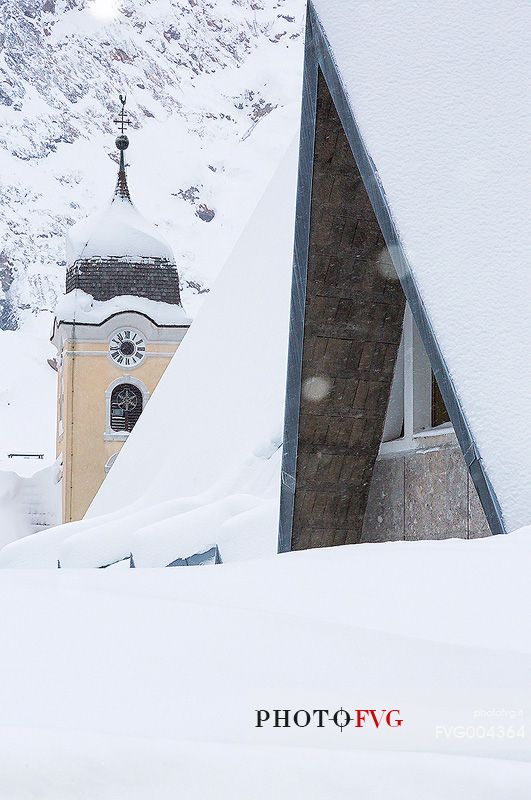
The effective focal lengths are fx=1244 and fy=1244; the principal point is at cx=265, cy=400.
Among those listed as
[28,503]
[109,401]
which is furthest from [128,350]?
[28,503]

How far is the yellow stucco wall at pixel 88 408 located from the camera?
110 ft

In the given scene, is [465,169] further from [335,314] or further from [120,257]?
[120,257]

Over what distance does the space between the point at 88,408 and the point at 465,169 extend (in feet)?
93.8

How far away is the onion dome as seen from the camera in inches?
1363

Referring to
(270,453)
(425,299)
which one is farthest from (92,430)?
(425,299)

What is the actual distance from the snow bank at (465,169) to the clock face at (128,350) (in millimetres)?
26774

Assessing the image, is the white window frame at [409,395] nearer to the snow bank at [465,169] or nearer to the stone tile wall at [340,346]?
Result: the stone tile wall at [340,346]

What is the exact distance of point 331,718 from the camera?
234 cm

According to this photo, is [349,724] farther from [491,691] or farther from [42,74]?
[42,74]

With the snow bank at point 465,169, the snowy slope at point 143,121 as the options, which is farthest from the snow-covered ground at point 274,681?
the snowy slope at point 143,121

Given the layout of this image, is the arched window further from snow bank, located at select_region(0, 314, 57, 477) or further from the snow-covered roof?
snow bank, located at select_region(0, 314, 57, 477)

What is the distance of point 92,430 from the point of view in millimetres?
33844

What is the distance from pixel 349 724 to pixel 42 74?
18064cm

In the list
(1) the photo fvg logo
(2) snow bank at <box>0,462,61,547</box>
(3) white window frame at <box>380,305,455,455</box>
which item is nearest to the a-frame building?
(3) white window frame at <box>380,305,455,455</box>
